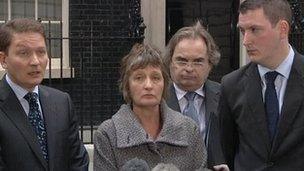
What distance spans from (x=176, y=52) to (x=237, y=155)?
725 millimetres

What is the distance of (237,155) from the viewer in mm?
3545

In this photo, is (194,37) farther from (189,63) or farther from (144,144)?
(144,144)

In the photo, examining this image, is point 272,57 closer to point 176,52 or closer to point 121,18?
point 176,52

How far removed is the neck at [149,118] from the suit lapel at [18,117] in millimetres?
530

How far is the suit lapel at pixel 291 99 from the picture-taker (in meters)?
3.26

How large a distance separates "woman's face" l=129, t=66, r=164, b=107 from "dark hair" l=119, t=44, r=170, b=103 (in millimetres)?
23

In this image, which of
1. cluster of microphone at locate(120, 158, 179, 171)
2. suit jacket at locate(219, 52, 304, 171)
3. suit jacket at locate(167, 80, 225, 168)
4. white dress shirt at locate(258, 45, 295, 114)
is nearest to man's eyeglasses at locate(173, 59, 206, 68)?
suit jacket at locate(167, 80, 225, 168)

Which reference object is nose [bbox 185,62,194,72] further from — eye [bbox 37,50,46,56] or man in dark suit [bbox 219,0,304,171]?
eye [bbox 37,50,46,56]

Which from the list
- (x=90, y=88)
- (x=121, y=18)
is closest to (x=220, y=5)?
(x=121, y=18)

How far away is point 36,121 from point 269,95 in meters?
1.21

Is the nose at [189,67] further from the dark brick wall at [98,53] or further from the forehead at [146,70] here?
the dark brick wall at [98,53]

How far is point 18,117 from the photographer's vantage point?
326cm

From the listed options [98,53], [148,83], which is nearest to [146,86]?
[148,83]

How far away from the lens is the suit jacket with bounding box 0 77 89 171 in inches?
125
